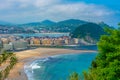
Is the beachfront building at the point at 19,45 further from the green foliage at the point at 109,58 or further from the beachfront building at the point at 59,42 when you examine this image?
the green foliage at the point at 109,58

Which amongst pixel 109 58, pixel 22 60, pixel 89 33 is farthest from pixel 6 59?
pixel 89 33

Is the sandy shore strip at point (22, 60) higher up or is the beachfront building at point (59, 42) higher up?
the beachfront building at point (59, 42)

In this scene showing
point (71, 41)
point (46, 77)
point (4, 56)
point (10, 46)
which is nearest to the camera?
point (4, 56)

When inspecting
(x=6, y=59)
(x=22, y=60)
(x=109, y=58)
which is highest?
(x=6, y=59)

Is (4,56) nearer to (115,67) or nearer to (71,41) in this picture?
(115,67)

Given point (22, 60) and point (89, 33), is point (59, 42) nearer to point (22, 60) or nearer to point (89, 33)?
point (89, 33)

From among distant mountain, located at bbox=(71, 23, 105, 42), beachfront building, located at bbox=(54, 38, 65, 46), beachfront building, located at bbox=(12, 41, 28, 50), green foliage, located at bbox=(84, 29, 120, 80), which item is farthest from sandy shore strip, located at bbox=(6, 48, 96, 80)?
distant mountain, located at bbox=(71, 23, 105, 42)

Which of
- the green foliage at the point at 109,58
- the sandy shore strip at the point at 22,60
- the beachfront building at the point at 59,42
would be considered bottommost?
the sandy shore strip at the point at 22,60

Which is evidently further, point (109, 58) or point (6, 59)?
point (109, 58)

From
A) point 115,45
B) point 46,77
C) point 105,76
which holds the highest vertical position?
point 115,45

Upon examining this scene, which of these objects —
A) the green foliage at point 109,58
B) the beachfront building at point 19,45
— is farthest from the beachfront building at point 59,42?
the green foliage at point 109,58

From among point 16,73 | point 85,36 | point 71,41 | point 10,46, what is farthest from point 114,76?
point 85,36
